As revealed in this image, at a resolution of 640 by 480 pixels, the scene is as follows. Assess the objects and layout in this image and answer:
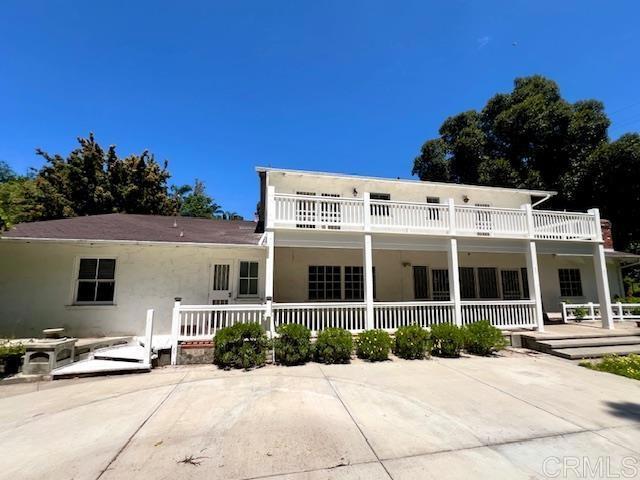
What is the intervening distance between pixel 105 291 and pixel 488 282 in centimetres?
1551

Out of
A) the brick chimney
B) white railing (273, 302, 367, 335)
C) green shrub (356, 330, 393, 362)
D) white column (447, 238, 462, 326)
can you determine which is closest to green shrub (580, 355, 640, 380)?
white column (447, 238, 462, 326)

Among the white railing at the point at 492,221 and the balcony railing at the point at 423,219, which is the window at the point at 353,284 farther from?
the white railing at the point at 492,221

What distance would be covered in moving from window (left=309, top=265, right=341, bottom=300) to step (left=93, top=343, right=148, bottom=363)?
6441 mm

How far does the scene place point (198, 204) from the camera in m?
45.9

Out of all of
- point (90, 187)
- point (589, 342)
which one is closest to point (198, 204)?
point (90, 187)

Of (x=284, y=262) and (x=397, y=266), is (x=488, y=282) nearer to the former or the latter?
(x=397, y=266)

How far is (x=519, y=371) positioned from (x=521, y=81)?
1204 inches

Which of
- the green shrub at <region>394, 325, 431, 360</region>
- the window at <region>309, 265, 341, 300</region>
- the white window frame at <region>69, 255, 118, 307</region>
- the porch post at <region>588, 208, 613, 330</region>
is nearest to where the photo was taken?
the green shrub at <region>394, 325, 431, 360</region>

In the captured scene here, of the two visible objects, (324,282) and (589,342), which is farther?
(324,282)

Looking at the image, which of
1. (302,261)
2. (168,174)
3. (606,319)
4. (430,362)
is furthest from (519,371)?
(168,174)

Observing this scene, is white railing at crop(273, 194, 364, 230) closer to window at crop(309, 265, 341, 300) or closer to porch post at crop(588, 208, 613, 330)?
window at crop(309, 265, 341, 300)

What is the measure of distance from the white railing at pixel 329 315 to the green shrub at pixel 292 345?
129 cm

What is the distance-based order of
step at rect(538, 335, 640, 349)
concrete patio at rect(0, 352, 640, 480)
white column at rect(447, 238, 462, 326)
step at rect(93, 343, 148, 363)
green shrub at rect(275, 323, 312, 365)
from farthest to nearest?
1. white column at rect(447, 238, 462, 326)
2. step at rect(538, 335, 640, 349)
3. green shrub at rect(275, 323, 312, 365)
4. step at rect(93, 343, 148, 363)
5. concrete patio at rect(0, 352, 640, 480)

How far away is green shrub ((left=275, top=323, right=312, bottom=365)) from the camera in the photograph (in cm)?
796
